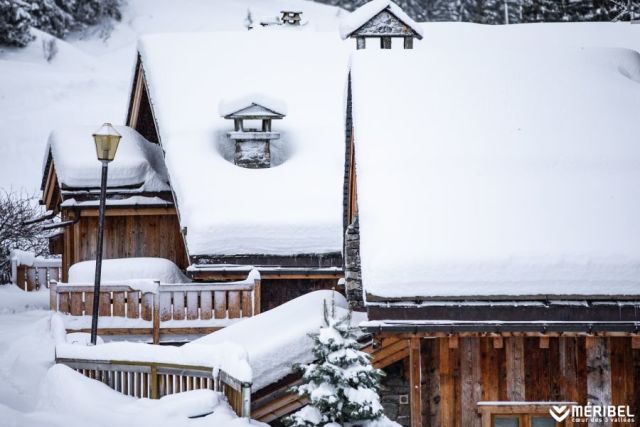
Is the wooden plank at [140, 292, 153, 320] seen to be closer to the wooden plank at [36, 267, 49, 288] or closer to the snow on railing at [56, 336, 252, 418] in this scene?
the snow on railing at [56, 336, 252, 418]

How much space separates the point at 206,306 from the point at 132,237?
13.0ft

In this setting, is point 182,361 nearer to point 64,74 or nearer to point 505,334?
point 505,334

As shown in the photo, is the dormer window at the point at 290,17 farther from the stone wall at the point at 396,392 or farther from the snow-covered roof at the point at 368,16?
the stone wall at the point at 396,392

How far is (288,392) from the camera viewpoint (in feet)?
37.6

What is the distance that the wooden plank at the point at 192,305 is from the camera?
15.5m

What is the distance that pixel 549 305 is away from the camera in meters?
10.1

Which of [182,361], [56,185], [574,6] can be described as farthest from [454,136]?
[574,6]

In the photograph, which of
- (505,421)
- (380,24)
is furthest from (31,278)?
(505,421)

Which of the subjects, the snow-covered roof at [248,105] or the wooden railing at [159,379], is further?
the snow-covered roof at [248,105]

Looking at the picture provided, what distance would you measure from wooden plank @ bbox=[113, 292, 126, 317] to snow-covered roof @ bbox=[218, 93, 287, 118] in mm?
4528

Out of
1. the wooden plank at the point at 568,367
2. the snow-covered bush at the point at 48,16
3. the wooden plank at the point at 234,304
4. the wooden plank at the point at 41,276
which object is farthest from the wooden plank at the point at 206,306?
the snow-covered bush at the point at 48,16

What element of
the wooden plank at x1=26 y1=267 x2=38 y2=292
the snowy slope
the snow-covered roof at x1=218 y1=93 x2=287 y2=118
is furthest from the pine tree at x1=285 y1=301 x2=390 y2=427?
the snowy slope

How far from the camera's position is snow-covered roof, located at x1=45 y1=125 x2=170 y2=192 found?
717 inches

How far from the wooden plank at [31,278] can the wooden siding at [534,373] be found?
638 inches
